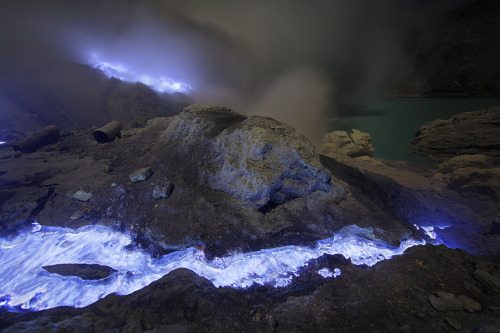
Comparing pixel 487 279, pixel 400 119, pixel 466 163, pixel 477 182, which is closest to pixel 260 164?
pixel 487 279

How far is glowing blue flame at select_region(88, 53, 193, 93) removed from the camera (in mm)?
13383

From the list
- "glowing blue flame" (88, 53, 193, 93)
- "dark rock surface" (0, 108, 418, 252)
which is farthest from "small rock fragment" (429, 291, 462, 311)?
"glowing blue flame" (88, 53, 193, 93)

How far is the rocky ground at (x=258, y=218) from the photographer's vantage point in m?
2.37

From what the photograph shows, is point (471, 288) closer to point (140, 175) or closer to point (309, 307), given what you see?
point (309, 307)

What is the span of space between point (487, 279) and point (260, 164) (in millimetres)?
3481

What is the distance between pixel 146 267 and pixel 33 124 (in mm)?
11566

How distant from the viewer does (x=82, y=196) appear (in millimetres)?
4680

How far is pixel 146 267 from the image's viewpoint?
3.27 m

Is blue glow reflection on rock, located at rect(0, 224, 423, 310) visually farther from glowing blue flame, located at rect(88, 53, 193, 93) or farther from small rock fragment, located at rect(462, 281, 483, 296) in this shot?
glowing blue flame, located at rect(88, 53, 193, 93)

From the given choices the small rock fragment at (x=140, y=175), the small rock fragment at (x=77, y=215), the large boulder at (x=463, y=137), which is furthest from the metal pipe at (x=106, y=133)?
the large boulder at (x=463, y=137)

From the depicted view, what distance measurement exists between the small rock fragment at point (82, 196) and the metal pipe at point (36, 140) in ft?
16.3

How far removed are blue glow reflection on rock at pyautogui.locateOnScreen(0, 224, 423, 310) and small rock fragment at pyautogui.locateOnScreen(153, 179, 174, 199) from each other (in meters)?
0.91

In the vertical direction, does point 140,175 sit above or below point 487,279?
above

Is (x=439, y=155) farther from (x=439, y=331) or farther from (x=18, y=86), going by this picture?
(x=18, y=86)
